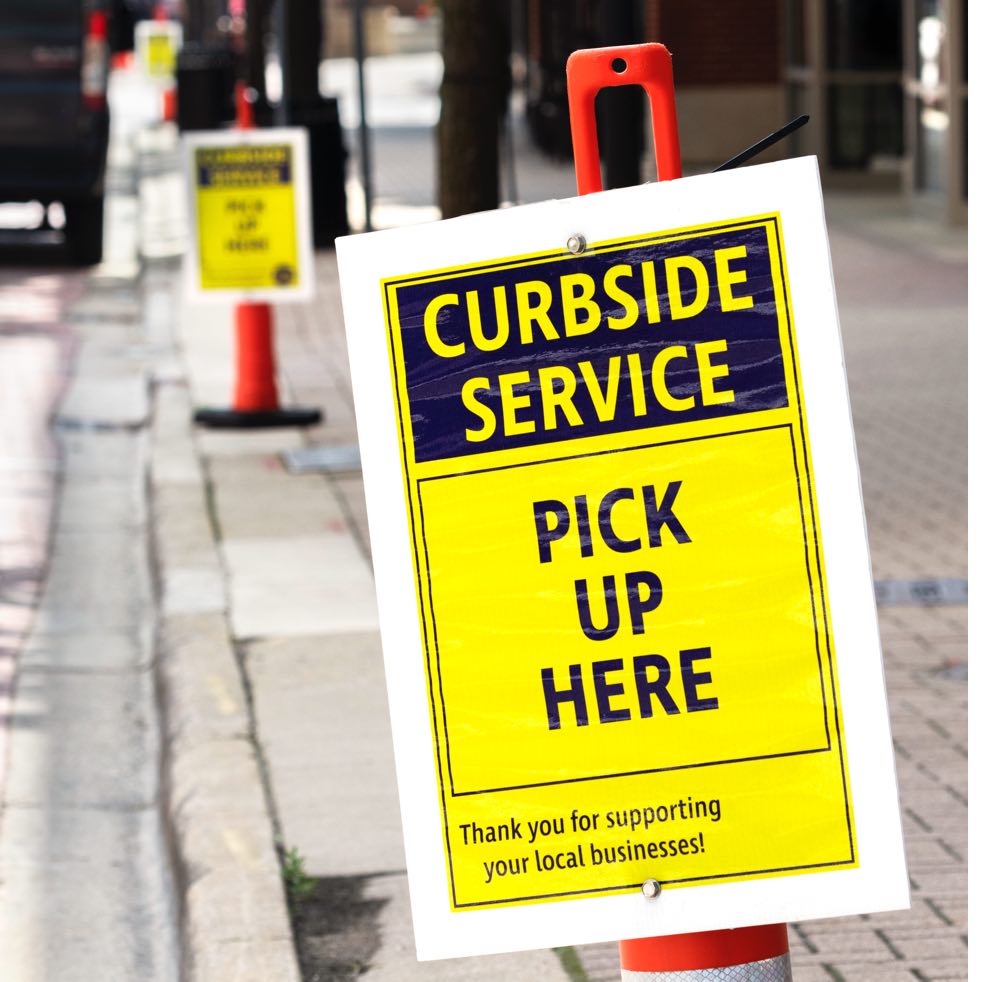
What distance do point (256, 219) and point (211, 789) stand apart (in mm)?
5355

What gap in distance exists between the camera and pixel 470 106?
8.33m

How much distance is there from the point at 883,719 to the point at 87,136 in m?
16.4

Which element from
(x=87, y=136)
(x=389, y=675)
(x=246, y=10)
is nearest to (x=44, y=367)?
(x=246, y=10)

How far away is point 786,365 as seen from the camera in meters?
2.55

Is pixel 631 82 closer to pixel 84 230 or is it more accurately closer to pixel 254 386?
pixel 254 386

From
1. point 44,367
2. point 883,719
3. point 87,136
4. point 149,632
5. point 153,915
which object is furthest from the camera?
point 87,136

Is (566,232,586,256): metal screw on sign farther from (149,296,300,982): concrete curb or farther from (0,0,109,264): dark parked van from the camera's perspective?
(0,0,109,264): dark parked van

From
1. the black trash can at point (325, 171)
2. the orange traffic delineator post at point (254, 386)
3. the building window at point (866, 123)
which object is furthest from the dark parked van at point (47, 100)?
the building window at point (866, 123)

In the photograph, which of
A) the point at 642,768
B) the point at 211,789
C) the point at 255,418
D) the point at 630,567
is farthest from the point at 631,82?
the point at 255,418

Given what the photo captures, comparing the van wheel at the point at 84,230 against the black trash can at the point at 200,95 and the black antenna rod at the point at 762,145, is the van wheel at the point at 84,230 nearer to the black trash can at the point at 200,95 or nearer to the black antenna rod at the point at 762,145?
the black trash can at the point at 200,95

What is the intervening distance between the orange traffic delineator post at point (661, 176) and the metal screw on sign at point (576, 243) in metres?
0.10

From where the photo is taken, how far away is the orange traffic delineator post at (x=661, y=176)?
262 cm

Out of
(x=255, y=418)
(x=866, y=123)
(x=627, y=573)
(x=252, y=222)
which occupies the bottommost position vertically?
(x=627, y=573)
